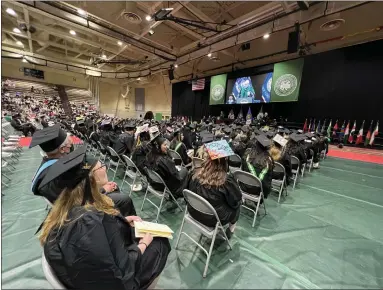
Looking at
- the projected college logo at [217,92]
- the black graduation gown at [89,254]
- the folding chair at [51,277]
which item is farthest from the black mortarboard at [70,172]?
the projected college logo at [217,92]

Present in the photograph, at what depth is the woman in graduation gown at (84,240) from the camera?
0.91 m

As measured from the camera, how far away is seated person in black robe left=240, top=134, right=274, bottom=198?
9.09ft

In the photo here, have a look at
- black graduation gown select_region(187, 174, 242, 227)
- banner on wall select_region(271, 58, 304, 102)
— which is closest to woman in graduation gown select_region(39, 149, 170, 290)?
black graduation gown select_region(187, 174, 242, 227)

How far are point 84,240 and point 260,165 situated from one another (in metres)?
2.58

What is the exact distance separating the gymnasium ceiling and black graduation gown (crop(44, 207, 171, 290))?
287 inches

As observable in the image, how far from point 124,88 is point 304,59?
18292 mm

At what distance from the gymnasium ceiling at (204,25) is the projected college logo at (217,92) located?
1.70 metres

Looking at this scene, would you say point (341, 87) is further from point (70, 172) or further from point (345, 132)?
point (70, 172)

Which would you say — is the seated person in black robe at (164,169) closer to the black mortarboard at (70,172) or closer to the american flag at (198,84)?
the black mortarboard at (70,172)

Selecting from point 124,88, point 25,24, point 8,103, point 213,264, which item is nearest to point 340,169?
point 213,264

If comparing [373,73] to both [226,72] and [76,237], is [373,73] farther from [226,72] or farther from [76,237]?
[76,237]

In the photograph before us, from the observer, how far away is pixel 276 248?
7.22 feet

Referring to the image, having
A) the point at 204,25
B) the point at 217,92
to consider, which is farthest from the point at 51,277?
the point at 217,92

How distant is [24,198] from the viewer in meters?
3.20
